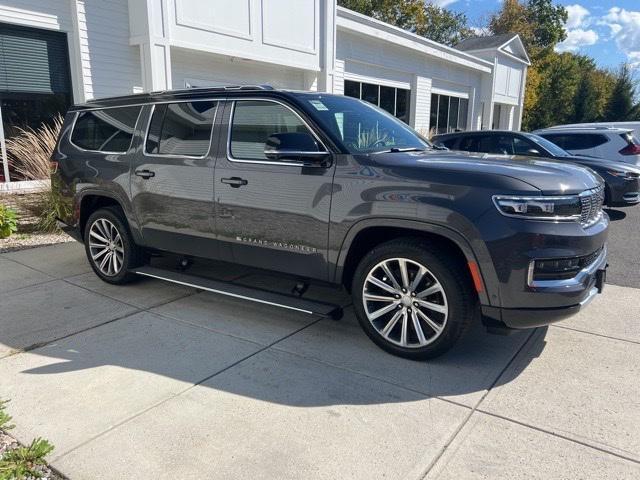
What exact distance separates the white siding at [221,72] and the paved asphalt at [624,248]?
27.0 ft

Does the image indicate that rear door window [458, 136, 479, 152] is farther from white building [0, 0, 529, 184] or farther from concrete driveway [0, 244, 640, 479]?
concrete driveway [0, 244, 640, 479]

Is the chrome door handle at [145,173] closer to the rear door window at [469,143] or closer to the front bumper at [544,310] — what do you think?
the front bumper at [544,310]

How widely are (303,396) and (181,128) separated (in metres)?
2.74

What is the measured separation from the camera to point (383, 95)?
1816 cm

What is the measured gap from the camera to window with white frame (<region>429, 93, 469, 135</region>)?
2159cm

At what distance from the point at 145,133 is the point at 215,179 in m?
1.08

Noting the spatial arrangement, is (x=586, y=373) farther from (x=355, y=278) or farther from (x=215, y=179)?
(x=215, y=179)

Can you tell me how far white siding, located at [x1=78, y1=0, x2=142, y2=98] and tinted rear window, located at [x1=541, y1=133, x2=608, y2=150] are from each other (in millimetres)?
9096

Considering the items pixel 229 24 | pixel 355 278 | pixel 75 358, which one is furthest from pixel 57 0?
pixel 355 278

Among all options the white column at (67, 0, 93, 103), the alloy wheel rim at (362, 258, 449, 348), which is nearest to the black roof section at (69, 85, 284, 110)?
the alloy wheel rim at (362, 258, 449, 348)

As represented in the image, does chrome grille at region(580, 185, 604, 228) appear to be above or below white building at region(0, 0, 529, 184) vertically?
below

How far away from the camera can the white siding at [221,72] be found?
10.8 m

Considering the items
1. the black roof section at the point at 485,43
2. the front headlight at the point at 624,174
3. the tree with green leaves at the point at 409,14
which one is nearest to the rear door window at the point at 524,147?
the front headlight at the point at 624,174

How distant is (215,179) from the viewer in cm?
440
